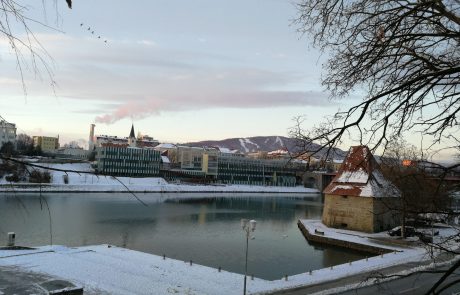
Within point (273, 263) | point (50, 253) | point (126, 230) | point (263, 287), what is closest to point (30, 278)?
point (50, 253)

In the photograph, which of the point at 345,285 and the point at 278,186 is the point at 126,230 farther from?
the point at 278,186

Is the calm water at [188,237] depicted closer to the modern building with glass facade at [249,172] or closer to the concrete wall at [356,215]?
the concrete wall at [356,215]

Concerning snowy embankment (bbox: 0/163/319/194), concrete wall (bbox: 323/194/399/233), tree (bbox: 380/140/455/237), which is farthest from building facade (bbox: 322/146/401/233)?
snowy embankment (bbox: 0/163/319/194)

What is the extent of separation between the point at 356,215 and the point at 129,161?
71998 millimetres

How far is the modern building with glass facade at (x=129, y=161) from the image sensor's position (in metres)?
93.6

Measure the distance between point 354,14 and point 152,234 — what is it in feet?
86.0

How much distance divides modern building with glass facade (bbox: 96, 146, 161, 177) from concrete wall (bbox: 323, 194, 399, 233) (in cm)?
6354

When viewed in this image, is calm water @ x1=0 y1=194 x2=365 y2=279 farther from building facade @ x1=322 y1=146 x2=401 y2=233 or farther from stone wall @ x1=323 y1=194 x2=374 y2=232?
building facade @ x1=322 y1=146 x2=401 y2=233

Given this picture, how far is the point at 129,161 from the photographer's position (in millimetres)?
97750

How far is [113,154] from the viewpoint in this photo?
3760 inches

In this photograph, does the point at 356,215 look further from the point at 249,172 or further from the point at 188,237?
the point at 249,172

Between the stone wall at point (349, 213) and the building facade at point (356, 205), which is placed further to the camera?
the stone wall at point (349, 213)

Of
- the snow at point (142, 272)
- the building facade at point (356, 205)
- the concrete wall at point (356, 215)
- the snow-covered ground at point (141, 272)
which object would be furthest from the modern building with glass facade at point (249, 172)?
the snow-covered ground at point (141, 272)

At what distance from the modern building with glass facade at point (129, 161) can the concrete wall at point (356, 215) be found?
208 ft
